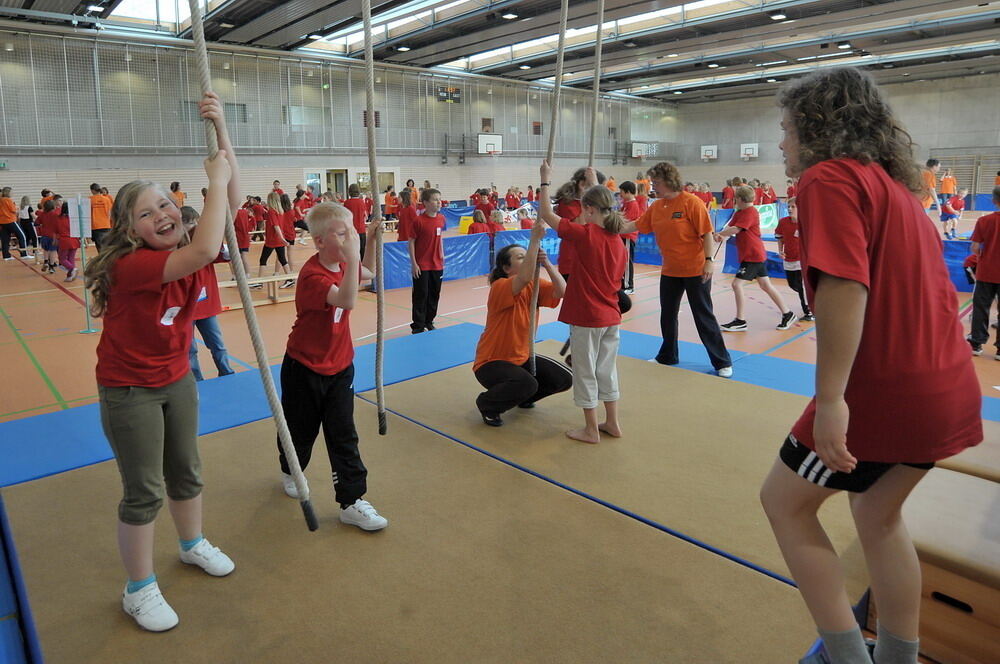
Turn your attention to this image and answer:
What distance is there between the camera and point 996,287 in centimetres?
575

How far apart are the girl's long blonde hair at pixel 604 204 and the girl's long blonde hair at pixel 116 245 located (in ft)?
7.48

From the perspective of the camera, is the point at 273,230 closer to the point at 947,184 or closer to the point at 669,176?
the point at 669,176

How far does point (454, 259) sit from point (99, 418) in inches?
299

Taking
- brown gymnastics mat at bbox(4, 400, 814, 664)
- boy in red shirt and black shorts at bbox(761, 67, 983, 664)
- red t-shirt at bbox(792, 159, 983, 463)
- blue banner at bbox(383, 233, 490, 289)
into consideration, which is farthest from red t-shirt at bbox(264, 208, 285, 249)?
red t-shirt at bbox(792, 159, 983, 463)

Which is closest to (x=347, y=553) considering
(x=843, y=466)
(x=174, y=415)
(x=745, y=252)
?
(x=174, y=415)

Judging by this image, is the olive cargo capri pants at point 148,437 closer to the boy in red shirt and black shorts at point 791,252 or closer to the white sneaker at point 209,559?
the white sneaker at point 209,559

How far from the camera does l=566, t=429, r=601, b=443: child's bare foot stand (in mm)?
3719

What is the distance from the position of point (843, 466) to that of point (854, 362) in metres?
0.24

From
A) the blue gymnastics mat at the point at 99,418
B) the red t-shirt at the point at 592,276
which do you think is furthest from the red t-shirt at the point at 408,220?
the red t-shirt at the point at 592,276

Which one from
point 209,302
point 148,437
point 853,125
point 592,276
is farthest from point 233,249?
point 209,302

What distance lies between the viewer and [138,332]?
206cm

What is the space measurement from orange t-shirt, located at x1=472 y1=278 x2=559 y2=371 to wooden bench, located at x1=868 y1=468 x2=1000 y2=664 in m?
2.24

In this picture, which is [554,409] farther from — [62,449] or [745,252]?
[745,252]

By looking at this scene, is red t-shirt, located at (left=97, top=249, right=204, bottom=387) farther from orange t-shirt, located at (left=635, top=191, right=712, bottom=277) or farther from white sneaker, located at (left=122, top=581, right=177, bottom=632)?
orange t-shirt, located at (left=635, top=191, right=712, bottom=277)
